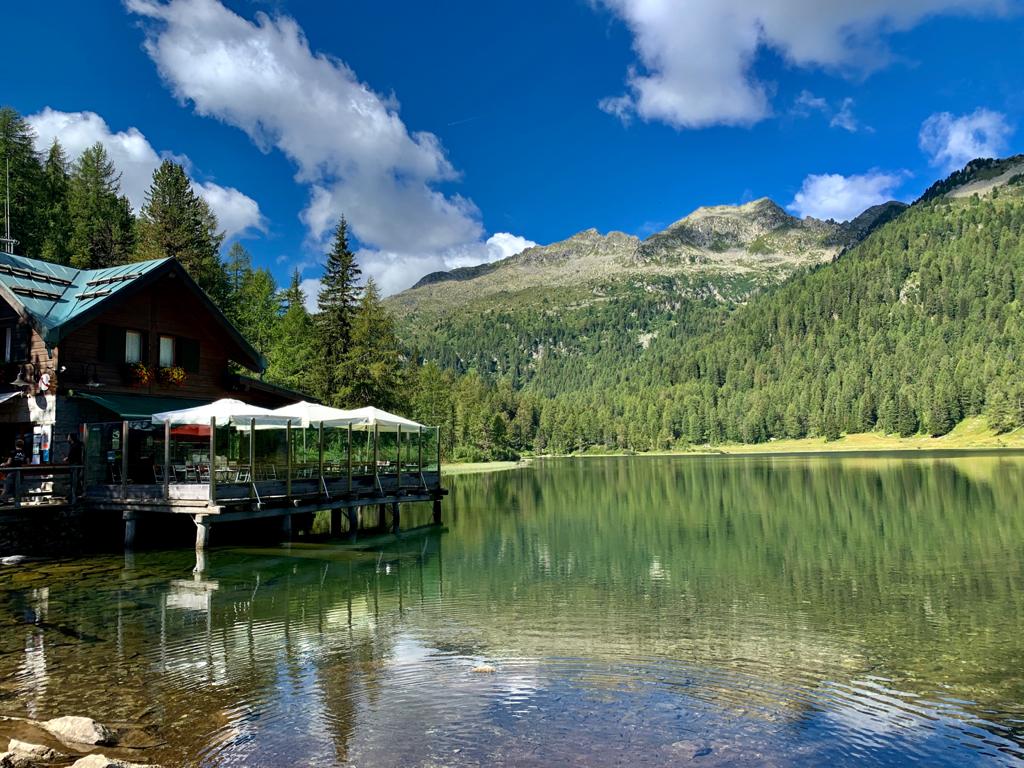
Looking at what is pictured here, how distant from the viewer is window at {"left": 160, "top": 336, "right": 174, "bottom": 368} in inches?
1371

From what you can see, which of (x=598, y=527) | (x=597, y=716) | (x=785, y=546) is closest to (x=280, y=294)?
(x=598, y=527)

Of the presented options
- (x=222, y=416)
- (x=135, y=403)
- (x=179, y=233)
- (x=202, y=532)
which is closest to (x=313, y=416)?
(x=222, y=416)

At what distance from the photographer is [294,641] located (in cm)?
1568

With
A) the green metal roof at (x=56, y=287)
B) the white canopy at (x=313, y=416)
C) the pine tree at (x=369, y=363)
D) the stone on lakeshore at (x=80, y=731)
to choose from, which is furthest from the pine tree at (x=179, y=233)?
the stone on lakeshore at (x=80, y=731)

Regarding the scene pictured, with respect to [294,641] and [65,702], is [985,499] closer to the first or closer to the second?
[294,641]

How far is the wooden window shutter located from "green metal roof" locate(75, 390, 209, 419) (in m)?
1.78

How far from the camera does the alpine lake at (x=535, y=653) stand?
10234mm

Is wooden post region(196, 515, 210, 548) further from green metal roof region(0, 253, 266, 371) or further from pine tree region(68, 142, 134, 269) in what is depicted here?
pine tree region(68, 142, 134, 269)

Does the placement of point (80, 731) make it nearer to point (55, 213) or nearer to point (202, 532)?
point (202, 532)

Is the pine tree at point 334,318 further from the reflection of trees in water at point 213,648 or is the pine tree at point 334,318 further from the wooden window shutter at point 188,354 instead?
the reflection of trees in water at point 213,648

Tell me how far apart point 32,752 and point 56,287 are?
29.9 metres

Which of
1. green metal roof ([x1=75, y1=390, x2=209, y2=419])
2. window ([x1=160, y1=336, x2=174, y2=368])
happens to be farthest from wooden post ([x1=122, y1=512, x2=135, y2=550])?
window ([x1=160, y1=336, x2=174, y2=368])

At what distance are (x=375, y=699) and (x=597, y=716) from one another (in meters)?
3.63

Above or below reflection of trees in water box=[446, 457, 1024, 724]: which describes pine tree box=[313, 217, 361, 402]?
above
